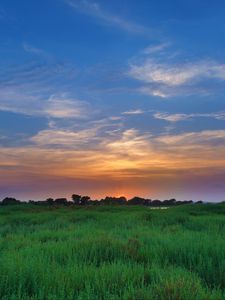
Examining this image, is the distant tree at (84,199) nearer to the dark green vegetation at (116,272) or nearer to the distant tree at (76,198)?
the distant tree at (76,198)

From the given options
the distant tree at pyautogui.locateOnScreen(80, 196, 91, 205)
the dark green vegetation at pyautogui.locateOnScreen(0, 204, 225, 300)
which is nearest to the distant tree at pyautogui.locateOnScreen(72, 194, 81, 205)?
the distant tree at pyautogui.locateOnScreen(80, 196, 91, 205)

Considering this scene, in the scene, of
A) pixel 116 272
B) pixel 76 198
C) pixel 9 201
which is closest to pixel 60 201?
pixel 76 198

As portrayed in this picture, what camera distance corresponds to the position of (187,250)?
7949 millimetres

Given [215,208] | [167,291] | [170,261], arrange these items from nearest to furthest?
[167,291]
[170,261]
[215,208]

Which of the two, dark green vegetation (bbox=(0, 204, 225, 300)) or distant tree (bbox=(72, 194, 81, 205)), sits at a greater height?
distant tree (bbox=(72, 194, 81, 205))

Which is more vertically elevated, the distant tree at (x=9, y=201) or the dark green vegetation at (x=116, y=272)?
the distant tree at (x=9, y=201)

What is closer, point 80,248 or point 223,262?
point 223,262

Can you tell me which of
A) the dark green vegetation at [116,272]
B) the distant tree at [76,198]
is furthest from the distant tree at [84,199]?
the dark green vegetation at [116,272]

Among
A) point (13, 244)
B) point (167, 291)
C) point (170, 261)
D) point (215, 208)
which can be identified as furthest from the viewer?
point (215, 208)

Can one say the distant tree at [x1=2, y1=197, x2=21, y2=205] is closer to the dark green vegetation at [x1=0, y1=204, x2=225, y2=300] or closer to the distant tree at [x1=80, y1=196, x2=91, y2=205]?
the distant tree at [x1=80, y1=196, x2=91, y2=205]

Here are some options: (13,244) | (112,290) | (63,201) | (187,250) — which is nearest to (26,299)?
(112,290)

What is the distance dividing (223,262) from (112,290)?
253cm

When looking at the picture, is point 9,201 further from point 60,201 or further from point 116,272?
point 116,272

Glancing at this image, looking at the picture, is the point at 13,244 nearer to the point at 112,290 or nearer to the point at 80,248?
the point at 80,248
